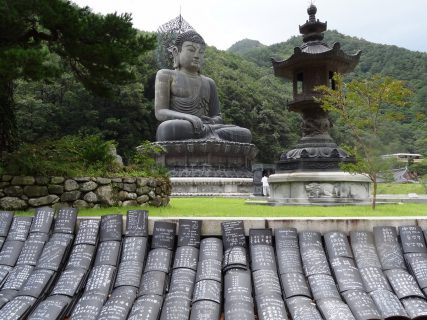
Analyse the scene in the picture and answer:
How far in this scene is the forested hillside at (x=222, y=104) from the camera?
23.5m

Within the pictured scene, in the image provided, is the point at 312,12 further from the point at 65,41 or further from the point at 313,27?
the point at 65,41

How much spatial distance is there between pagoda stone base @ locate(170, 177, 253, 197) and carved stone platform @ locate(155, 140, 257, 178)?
408mm

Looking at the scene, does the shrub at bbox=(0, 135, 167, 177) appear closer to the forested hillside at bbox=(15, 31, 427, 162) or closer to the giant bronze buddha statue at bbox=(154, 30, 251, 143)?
the giant bronze buddha statue at bbox=(154, 30, 251, 143)

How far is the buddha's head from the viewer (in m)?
14.5

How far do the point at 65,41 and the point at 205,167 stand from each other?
28.8ft

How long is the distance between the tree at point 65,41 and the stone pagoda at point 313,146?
425cm

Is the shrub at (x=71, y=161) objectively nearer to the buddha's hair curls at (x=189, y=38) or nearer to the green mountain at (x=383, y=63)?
the buddha's hair curls at (x=189, y=38)

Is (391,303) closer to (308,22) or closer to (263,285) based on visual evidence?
(263,285)

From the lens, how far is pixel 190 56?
1467 cm

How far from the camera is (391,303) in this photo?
325 cm

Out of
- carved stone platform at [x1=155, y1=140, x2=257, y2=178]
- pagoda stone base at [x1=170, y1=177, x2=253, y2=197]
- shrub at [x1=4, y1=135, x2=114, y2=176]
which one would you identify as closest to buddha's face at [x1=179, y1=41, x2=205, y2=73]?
carved stone platform at [x1=155, y1=140, x2=257, y2=178]

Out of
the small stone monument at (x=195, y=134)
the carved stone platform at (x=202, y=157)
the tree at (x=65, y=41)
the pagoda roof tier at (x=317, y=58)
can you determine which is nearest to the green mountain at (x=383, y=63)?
the small stone monument at (x=195, y=134)

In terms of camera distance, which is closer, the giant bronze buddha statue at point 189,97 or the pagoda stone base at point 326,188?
the pagoda stone base at point 326,188

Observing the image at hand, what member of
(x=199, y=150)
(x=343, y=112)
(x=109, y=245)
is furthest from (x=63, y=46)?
(x=199, y=150)
